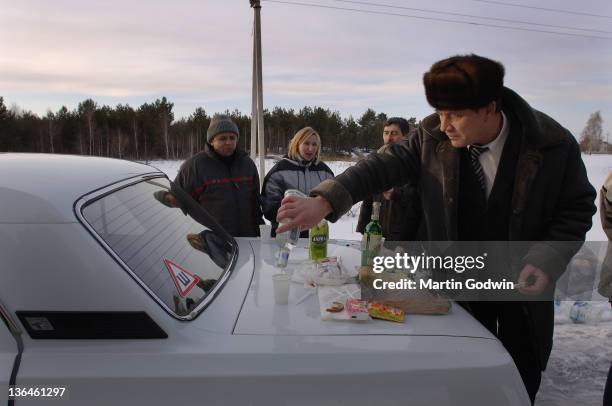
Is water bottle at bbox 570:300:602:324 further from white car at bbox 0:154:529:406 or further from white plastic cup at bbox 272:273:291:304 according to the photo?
white plastic cup at bbox 272:273:291:304

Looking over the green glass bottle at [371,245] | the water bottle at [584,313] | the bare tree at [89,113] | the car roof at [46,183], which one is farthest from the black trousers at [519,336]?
the bare tree at [89,113]

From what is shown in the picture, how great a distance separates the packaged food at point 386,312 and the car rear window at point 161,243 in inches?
24.2

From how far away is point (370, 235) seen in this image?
2707 millimetres

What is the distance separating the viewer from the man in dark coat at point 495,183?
1.60 meters

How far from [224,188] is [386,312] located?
2.72 meters

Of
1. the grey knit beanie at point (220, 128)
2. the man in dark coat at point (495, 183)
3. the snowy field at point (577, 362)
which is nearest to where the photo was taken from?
the man in dark coat at point (495, 183)

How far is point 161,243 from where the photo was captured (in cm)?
168

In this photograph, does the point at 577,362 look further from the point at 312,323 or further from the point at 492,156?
the point at 312,323

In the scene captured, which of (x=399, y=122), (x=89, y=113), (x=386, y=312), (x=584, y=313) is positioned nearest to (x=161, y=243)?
(x=386, y=312)

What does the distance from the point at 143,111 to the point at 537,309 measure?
1775 inches

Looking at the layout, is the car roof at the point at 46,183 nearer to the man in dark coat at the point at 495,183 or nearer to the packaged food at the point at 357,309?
the man in dark coat at the point at 495,183

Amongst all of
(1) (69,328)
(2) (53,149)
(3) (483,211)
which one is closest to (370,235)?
(3) (483,211)

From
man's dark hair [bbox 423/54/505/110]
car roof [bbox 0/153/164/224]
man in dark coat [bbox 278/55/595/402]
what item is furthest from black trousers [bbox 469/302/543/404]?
car roof [bbox 0/153/164/224]

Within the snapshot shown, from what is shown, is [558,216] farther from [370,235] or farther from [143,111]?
[143,111]
